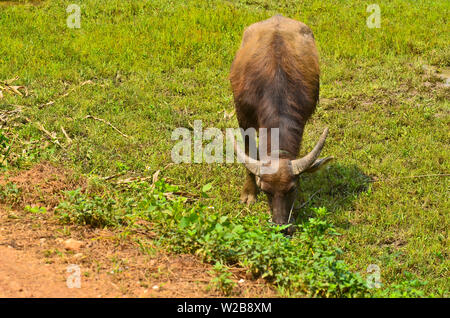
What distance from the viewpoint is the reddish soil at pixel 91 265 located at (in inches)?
153

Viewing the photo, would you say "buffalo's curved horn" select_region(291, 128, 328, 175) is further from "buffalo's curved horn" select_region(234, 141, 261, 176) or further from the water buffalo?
"buffalo's curved horn" select_region(234, 141, 261, 176)

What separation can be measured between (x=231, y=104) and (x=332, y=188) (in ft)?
8.57

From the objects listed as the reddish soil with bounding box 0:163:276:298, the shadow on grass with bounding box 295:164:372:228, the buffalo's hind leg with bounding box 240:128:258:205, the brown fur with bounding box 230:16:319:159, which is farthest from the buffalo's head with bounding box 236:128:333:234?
the reddish soil with bounding box 0:163:276:298

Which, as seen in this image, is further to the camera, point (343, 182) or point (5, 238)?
point (343, 182)

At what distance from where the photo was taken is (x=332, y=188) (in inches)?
274

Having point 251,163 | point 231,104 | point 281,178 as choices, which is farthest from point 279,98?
point 231,104

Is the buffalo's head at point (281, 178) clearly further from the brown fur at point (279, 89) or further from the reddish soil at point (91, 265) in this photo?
the reddish soil at point (91, 265)

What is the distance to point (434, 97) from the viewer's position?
918 cm

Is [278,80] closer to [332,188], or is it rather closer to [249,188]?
[249,188]

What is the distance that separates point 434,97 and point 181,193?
192 inches

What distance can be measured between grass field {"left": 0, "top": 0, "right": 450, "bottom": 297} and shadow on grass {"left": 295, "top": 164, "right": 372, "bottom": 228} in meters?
0.02

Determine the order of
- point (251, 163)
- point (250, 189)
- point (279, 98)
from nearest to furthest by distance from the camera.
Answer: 1. point (251, 163)
2. point (279, 98)
3. point (250, 189)
